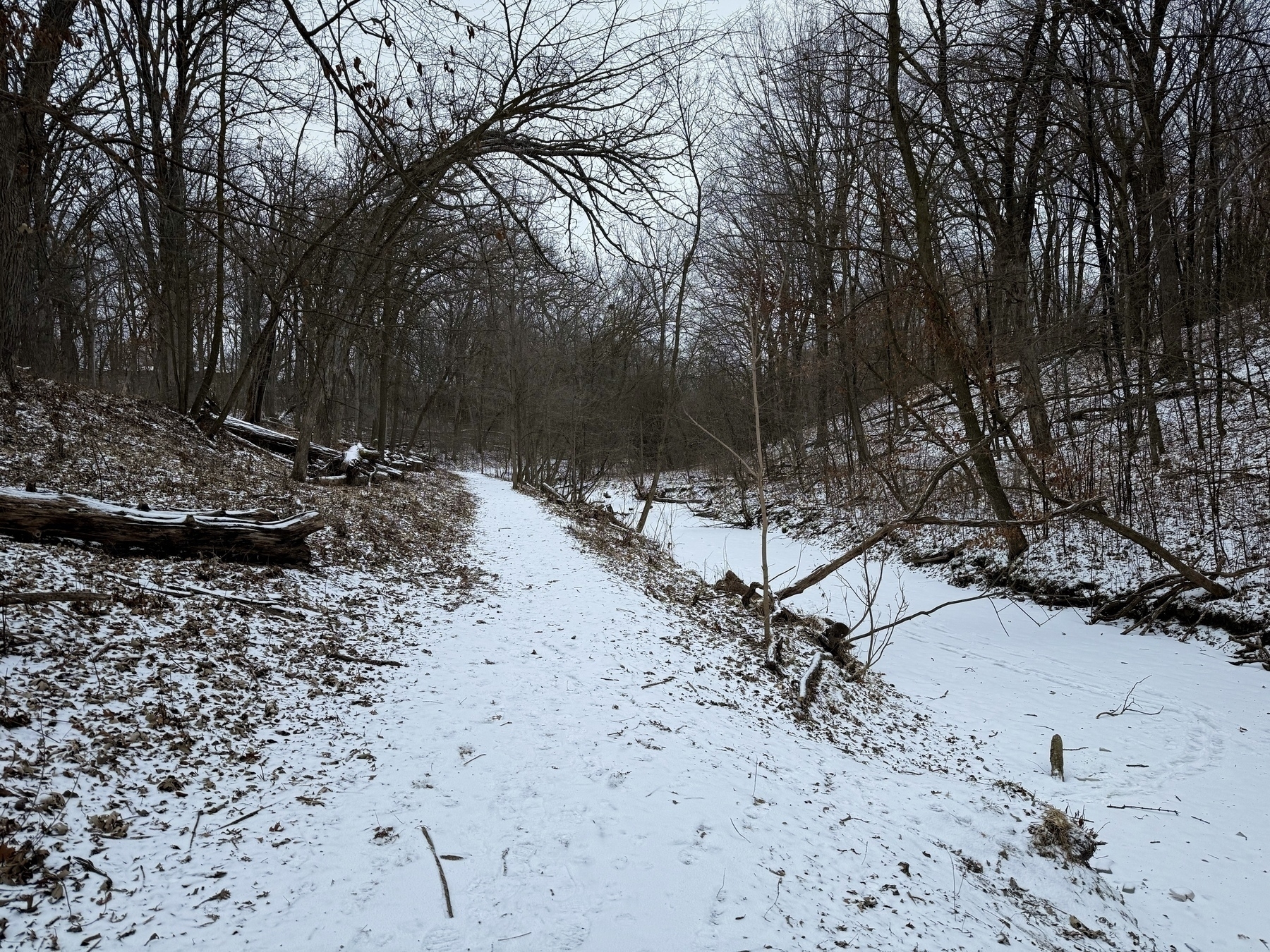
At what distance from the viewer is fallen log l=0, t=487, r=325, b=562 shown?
5.01 m

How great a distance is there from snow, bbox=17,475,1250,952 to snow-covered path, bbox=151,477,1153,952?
0.01 meters

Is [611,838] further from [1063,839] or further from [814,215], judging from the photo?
[814,215]

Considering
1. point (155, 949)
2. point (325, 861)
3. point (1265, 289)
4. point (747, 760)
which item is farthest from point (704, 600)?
point (1265, 289)

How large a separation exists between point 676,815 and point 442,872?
4.21 ft

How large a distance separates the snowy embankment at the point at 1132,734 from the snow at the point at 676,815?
3 cm

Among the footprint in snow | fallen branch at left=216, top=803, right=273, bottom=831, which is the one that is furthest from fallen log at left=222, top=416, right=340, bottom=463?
the footprint in snow

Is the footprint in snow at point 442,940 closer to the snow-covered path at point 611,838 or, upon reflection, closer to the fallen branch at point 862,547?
the snow-covered path at point 611,838

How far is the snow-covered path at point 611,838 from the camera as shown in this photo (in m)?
2.51

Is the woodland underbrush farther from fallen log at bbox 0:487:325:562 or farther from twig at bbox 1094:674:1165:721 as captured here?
twig at bbox 1094:674:1165:721

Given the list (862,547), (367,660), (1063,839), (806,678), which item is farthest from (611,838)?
(862,547)

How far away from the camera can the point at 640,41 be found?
15.3 ft

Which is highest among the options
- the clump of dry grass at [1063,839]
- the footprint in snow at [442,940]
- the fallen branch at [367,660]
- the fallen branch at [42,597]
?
the fallen branch at [42,597]

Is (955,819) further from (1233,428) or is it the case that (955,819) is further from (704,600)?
(1233,428)

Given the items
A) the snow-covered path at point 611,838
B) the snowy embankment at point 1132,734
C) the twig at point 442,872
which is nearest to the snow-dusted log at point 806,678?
the snow-covered path at point 611,838
